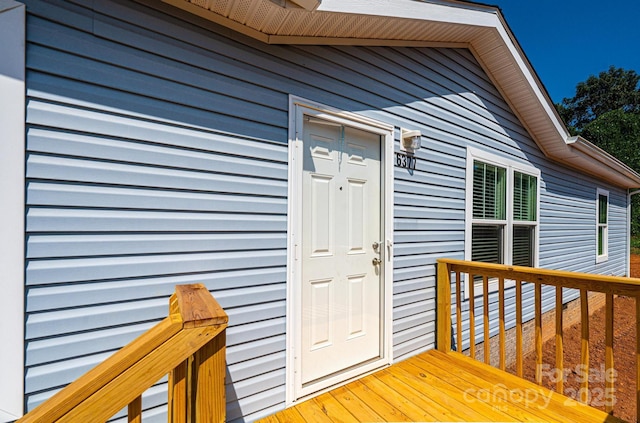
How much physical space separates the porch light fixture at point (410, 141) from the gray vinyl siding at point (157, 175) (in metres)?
0.26

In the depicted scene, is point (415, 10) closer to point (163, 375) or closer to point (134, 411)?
point (163, 375)

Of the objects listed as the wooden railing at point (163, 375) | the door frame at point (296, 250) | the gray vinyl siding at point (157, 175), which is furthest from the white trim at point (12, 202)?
the door frame at point (296, 250)

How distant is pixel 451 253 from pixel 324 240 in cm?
167

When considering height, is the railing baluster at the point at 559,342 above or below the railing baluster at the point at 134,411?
below

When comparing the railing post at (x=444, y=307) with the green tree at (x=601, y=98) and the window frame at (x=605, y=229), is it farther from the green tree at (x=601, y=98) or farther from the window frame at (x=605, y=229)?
the green tree at (x=601, y=98)

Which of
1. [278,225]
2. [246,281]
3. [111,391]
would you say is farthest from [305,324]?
[111,391]

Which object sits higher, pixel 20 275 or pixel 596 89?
pixel 596 89

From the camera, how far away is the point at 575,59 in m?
22.6

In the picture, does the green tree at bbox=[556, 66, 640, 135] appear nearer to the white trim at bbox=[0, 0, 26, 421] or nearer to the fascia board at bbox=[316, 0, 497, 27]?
the fascia board at bbox=[316, 0, 497, 27]

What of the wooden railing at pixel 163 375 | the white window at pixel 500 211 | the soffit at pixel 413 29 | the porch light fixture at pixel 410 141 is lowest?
the wooden railing at pixel 163 375

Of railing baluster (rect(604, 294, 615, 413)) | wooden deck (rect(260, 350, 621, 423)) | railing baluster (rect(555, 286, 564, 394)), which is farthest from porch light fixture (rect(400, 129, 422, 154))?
wooden deck (rect(260, 350, 621, 423))

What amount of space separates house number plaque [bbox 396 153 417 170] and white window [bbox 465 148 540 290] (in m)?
0.95

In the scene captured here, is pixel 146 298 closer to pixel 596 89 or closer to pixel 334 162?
pixel 334 162

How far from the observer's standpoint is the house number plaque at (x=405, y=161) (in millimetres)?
2814
